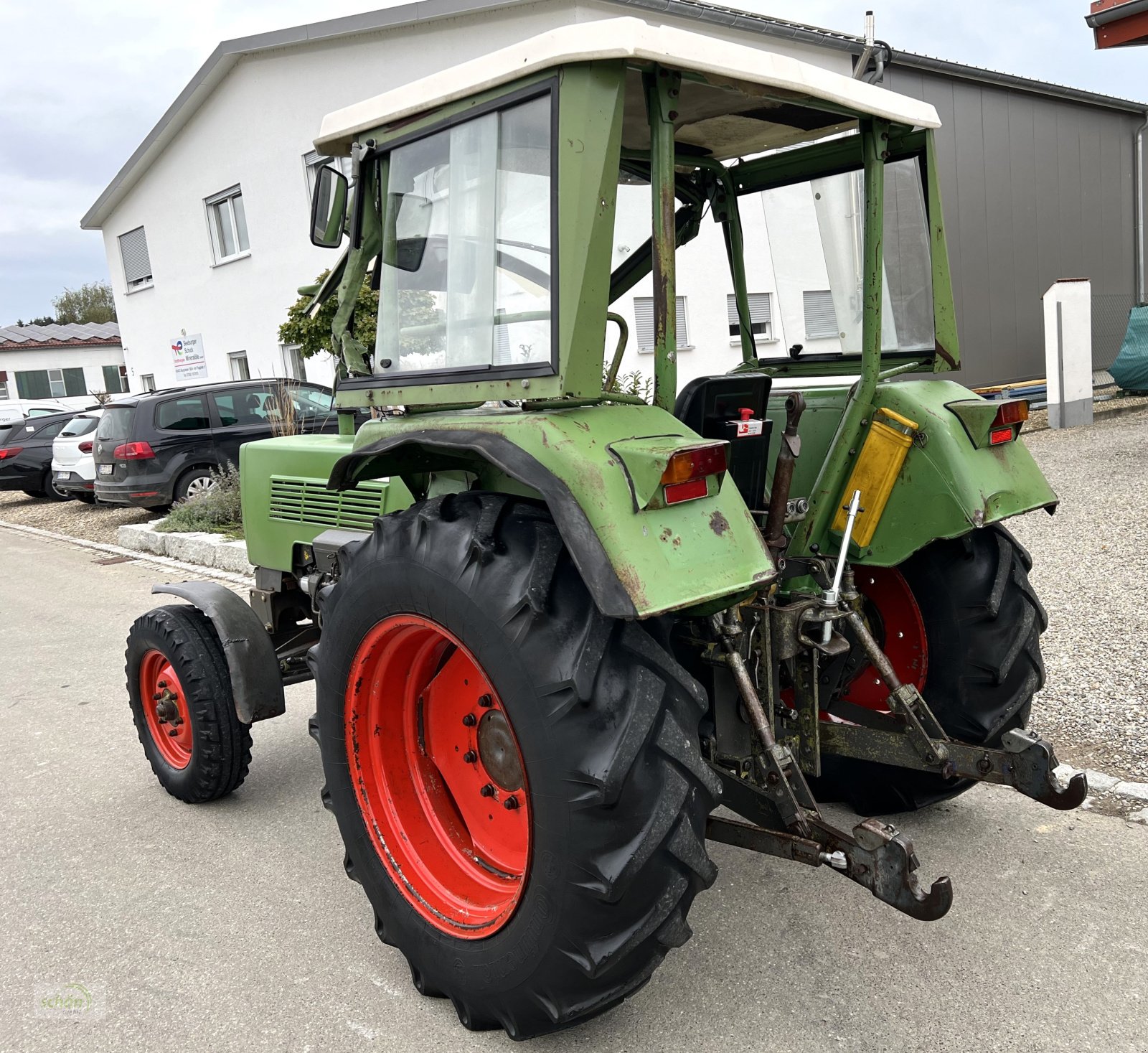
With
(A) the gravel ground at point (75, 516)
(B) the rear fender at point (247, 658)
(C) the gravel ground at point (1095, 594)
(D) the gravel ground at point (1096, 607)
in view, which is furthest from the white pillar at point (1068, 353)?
(A) the gravel ground at point (75, 516)

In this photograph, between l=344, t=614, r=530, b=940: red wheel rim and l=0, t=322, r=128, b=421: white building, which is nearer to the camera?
l=344, t=614, r=530, b=940: red wheel rim

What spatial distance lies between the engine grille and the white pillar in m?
10.1

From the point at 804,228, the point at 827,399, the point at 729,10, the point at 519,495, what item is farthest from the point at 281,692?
the point at 729,10

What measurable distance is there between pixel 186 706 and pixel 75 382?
128ft

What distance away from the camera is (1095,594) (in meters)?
5.39

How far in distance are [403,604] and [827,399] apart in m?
1.57

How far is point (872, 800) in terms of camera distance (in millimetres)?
3436

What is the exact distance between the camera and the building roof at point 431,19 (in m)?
11.7

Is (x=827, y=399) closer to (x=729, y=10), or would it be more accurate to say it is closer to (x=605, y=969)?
(x=605, y=969)

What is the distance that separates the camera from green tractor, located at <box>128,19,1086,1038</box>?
2.09 metres

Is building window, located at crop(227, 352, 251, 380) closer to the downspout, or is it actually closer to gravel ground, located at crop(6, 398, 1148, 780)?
gravel ground, located at crop(6, 398, 1148, 780)

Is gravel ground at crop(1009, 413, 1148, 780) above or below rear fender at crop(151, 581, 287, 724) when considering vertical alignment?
below

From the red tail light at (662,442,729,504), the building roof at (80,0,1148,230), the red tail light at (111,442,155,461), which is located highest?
the building roof at (80,0,1148,230)

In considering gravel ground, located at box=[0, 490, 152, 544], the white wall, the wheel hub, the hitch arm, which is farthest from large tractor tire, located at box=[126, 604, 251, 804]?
the white wall
